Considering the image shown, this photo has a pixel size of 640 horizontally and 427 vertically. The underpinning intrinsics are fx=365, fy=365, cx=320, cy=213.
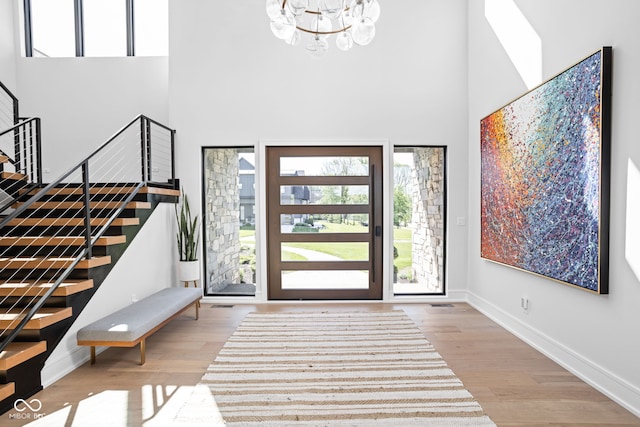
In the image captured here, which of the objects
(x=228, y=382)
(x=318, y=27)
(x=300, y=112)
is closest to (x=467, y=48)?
(x=300, y=112)

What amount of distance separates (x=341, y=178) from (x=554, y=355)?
3000mm

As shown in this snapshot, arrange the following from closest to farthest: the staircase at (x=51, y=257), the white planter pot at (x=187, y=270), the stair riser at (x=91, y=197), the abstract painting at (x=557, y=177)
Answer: the staircase at (x=51, y=257) < the abstract painting at (x=557, y=177) < the stair riser at (x=91, y=197) < the white planter pot at (x=187, y=270)

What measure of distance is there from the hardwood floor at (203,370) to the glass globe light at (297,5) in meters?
2.57

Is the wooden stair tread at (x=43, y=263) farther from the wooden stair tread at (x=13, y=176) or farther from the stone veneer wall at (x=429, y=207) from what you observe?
the stone veneer wall at (x=429, y=207)

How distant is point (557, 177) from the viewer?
2.92 m

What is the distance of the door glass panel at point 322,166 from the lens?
491 cm

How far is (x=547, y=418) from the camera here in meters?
2.19

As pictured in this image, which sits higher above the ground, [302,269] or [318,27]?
[318,27]

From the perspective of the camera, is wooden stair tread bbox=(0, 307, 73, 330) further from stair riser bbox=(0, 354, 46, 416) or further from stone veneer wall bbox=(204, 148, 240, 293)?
stone veneer wall bbox=(204, 148, 240, 293)

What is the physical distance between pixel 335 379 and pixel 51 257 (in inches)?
103

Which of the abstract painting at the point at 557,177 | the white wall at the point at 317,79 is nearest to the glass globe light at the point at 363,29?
the abstract painting at the point at 557,177

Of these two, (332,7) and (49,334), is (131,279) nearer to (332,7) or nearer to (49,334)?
(49,334)

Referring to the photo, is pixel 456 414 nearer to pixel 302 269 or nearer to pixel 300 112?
pixel 302 269

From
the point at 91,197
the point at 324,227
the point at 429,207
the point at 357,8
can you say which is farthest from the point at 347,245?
the point at 357,8
